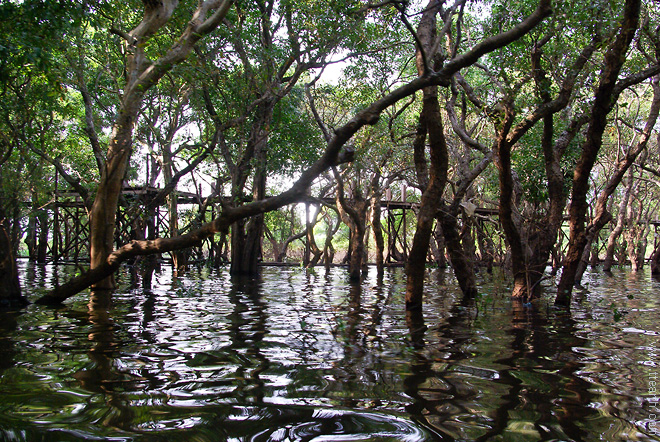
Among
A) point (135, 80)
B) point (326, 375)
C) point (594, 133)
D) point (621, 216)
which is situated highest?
point (135, 80)

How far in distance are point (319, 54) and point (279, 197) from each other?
752 centimetres

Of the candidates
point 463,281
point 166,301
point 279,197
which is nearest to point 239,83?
point 166,301

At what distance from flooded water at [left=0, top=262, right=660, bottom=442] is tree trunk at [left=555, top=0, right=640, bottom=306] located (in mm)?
831

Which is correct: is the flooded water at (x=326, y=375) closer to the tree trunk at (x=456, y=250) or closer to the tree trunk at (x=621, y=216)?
the tree trunk at (x=456, y=250)

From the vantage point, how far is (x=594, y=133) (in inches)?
265

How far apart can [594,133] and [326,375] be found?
5084 millimetres

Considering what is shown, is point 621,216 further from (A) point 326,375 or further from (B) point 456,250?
(A) point 326,375

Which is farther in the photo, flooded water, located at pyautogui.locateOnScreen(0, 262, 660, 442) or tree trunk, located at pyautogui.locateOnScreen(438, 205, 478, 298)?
tree trunk, located at pyautogui.locateOnScreen(438, 205, 478, 298)

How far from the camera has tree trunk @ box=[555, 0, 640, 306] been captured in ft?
19.7

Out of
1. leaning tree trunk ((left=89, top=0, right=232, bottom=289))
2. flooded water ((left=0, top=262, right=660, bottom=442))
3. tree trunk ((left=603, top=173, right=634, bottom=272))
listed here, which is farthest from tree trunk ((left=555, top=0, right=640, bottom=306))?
tree trunk ((left=603, top=173, right=634, bottom=272))

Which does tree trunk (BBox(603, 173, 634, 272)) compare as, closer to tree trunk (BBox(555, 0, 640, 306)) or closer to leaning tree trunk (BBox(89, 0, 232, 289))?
tree trunk (BBox(555, 0, 640, 306))

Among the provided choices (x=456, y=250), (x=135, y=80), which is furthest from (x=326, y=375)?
(x=135, y=80)

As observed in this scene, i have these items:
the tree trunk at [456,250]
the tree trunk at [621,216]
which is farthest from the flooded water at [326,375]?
the tree trunk at [621,216]

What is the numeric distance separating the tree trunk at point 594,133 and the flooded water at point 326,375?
0.83 meters
